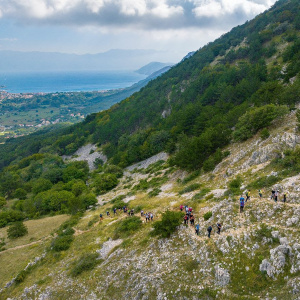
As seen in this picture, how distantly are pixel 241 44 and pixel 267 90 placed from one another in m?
82.6

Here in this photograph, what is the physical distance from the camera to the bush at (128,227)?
28.2m

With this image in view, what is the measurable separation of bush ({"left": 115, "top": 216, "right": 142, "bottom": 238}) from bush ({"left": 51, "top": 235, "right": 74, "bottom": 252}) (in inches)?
284

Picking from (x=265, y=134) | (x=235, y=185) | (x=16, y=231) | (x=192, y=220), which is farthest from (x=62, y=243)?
(x=265, y=134)

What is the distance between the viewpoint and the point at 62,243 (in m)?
30.4

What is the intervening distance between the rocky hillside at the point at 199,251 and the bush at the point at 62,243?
63 centimetres

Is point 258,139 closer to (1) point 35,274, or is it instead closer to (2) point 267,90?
(2) point 267,90

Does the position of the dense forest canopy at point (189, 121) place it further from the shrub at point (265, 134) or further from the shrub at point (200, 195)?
the shrub at point (200, 195)

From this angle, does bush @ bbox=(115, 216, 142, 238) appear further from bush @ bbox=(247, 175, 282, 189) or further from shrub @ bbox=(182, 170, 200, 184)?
bush @ bbox=(247, 175, 282, 189)

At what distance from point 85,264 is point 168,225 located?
394 inches

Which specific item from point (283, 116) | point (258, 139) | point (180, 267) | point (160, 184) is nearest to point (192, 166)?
point (160, 184)

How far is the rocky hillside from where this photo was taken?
1650 centimetres

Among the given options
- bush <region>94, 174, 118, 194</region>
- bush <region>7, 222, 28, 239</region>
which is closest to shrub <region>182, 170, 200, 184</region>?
bush <region>94, 174, 118, 194</region>

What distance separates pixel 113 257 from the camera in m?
24.6

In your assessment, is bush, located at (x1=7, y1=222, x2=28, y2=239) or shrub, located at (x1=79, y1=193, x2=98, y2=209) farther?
shrub, located at (x1=79, y1=193, x2=98, y2=209)
